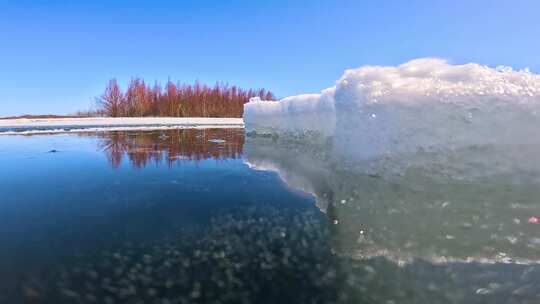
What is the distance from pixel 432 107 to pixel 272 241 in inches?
67.1

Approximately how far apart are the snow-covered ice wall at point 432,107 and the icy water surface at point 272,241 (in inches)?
12.5

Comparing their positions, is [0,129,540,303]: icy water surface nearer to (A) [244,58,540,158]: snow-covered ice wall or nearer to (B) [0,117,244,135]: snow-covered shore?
(A) [244,58,540,158]: snow-covered ice wall

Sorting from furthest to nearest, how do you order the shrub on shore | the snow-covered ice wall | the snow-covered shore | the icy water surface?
the shrub on shore → the snow-covered shore → the snow-covered ice wall → the icy water surface

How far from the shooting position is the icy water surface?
136 centimetres

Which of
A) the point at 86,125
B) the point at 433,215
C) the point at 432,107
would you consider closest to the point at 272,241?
the point at 433,215

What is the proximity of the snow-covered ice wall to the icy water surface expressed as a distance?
0.32 metres

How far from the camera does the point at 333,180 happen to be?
3.33 metres

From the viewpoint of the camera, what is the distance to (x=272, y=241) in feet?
6.09

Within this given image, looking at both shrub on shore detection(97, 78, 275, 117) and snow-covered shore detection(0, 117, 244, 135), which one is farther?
shrub on shore detection(97, 78, 275, 117)

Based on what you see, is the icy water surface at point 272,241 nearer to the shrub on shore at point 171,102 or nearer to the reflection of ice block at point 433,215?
the reflection of ice block at point 433,215

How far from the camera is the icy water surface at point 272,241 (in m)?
1.36

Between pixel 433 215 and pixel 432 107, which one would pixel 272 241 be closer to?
pixel 433 215

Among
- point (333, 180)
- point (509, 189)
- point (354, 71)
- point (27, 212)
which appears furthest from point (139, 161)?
point (509, 189)

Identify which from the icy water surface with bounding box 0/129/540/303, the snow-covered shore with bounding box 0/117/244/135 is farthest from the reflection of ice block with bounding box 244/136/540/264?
the snow-covered shore with bounding box 0/117/244/135
